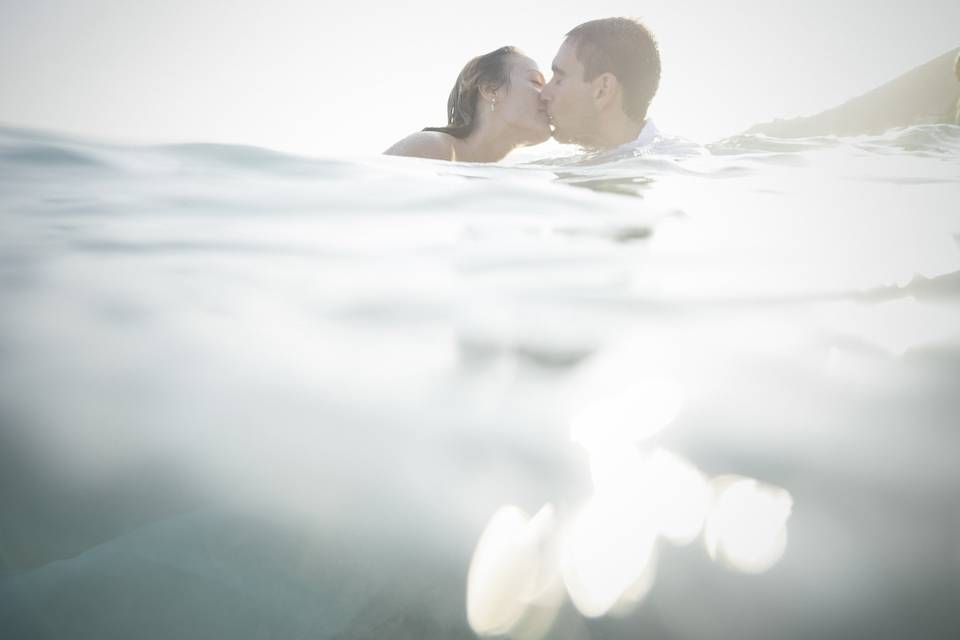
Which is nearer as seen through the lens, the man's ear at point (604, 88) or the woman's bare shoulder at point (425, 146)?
the woman's bare shoulder at point (425, 146)

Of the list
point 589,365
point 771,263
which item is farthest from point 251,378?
point 771,263

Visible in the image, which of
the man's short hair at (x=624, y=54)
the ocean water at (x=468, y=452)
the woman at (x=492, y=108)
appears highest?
the man's short hair at (x=624, y=54)

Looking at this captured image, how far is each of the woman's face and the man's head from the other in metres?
0.09

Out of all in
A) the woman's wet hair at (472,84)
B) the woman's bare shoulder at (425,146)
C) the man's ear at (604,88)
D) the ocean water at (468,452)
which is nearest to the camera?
the ocean water at (468,452)

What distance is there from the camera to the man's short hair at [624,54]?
14.3 ft

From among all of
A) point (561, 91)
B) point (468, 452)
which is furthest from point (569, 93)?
point (468, 452)

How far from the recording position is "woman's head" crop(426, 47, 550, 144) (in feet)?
14.0

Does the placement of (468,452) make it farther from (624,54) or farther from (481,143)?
(624,54)

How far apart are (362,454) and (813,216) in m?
1.50

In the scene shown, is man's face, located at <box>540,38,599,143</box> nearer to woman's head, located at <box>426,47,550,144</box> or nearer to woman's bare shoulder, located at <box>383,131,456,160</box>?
woman's head, located at <box>426,47,550,144</box>

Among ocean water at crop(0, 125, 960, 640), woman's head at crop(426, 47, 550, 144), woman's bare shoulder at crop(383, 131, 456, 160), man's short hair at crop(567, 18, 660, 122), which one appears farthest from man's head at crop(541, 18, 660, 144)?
ocean water at crop(0, 125, 960, 640)

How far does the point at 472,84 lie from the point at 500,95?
0.77 feet

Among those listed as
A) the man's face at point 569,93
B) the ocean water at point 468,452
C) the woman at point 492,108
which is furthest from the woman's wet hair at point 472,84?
the ocean water at point 468,452

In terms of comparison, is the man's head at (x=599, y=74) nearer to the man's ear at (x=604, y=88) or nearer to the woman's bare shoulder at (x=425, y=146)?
the man's ear at (x=604, y=88)
